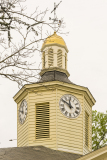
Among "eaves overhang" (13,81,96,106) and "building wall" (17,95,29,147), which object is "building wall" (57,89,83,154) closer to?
"eaves overhang" (13,81,96,106)

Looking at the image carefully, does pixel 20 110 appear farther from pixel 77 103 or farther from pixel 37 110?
pixel 77 103

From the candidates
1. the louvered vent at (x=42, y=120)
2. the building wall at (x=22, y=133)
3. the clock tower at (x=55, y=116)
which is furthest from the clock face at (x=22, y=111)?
the louvered vent at (x=42, y=120)

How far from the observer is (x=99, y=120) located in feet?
105

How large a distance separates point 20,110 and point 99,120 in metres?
10.2

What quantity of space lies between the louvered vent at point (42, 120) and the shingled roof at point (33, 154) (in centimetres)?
75

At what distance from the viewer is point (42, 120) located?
21.9 metres

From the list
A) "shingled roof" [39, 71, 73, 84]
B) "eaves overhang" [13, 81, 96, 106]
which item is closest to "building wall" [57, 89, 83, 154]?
"eaves overhang" [13, 81, 96, 106]

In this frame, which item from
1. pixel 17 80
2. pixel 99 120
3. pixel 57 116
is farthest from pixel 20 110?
pixel 17 80

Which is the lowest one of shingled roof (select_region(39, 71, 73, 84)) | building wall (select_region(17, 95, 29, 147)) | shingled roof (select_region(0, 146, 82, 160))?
shingled roof (select_region(0, 146, 82, 160))

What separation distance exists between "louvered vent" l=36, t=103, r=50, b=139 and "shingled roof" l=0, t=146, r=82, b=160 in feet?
2.45

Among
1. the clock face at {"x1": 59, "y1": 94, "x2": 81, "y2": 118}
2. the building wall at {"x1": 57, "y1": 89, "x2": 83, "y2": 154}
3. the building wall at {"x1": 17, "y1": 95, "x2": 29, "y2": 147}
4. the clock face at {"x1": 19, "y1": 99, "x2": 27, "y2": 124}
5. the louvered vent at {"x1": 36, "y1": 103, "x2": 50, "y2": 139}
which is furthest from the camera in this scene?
the clock face at {"x1": 19, "y1": 99, "x2": 27, "y2": 124}

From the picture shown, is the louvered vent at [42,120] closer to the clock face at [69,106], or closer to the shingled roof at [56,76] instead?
the clock face at [69,106]

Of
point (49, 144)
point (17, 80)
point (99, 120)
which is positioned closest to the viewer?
point (17, 80)

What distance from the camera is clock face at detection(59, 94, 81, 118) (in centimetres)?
2197
